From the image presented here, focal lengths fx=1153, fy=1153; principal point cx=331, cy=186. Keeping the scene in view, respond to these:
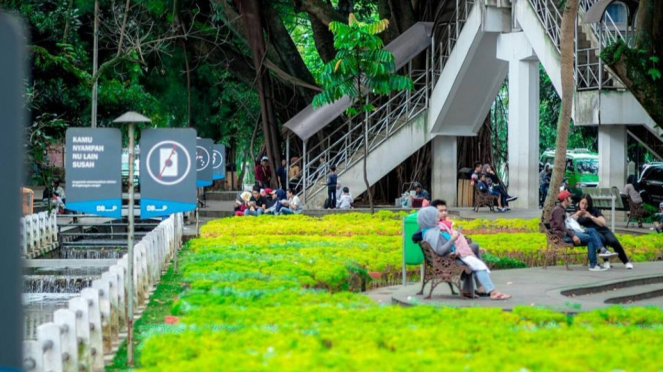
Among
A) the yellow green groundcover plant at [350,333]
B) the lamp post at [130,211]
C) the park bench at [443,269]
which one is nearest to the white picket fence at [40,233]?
the yellow green groundcover plant at [350,333]

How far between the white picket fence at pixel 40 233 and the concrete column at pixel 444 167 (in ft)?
50.1

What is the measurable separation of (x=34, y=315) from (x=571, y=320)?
28.9 feet

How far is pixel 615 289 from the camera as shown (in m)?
15.3

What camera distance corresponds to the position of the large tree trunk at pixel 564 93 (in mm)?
21922

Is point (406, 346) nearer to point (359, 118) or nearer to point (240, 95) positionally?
point (359, 118)

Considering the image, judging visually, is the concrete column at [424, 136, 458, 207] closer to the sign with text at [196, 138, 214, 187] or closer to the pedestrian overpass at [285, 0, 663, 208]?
the pedestrian overpass at [285, 0, 663, 208]

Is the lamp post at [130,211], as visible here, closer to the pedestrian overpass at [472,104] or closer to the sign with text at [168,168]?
the sign with text at [168,168]

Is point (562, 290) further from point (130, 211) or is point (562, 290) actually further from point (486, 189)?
point (486, 189)

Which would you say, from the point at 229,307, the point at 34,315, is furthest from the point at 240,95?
the point at 229,307

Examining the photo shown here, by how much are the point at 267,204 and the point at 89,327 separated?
2166 cm

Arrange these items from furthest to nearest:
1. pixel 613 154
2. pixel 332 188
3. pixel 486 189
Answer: pixel 332 188 < pixel 486 189 < pixel 613 154

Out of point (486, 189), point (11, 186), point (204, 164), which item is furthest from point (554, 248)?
point (11, 186)

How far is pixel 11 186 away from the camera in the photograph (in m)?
2.07

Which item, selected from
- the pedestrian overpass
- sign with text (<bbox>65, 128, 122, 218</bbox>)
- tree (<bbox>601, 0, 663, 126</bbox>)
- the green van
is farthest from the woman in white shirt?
sign with text (<bbox>65, 128, 122, 218</bbox>)
